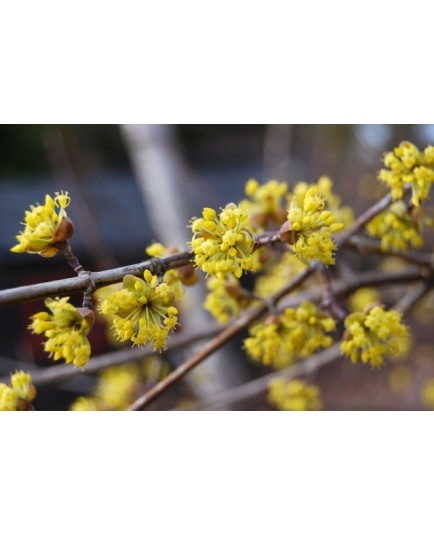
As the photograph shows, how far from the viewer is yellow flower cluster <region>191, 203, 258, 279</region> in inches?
33.8

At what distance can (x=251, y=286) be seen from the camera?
539 centimetres

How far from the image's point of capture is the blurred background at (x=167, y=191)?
3324 millimetres

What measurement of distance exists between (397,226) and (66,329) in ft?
2.22

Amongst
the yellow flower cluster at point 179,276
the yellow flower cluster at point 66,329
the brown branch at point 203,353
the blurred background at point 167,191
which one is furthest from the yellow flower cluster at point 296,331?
the blurred background at point 167,191

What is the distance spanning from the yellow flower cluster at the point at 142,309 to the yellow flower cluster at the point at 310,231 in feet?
0.69

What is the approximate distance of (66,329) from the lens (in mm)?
871

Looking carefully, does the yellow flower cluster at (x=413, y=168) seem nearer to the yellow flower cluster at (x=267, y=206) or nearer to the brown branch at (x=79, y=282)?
the yellow flower cluster at (x=267, y=206)

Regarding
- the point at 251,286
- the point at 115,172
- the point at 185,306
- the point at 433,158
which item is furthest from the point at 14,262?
the point at 433,158

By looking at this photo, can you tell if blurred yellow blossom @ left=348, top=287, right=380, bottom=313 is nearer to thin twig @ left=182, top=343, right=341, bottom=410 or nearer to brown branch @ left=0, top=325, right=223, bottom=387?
thin twig @ left=182, top=343, right=341, bottom=410

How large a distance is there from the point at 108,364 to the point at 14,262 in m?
2.83

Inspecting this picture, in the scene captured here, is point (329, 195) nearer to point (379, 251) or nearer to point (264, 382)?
point (379, 251)

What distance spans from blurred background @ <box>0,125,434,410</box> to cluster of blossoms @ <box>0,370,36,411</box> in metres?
1.60

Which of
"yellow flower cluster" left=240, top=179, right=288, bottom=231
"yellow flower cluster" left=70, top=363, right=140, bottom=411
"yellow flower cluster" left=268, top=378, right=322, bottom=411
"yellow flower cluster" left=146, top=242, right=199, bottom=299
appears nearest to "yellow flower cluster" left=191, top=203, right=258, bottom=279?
"yellow flower cluster" left=146, top=242, right=199, bottom=299
